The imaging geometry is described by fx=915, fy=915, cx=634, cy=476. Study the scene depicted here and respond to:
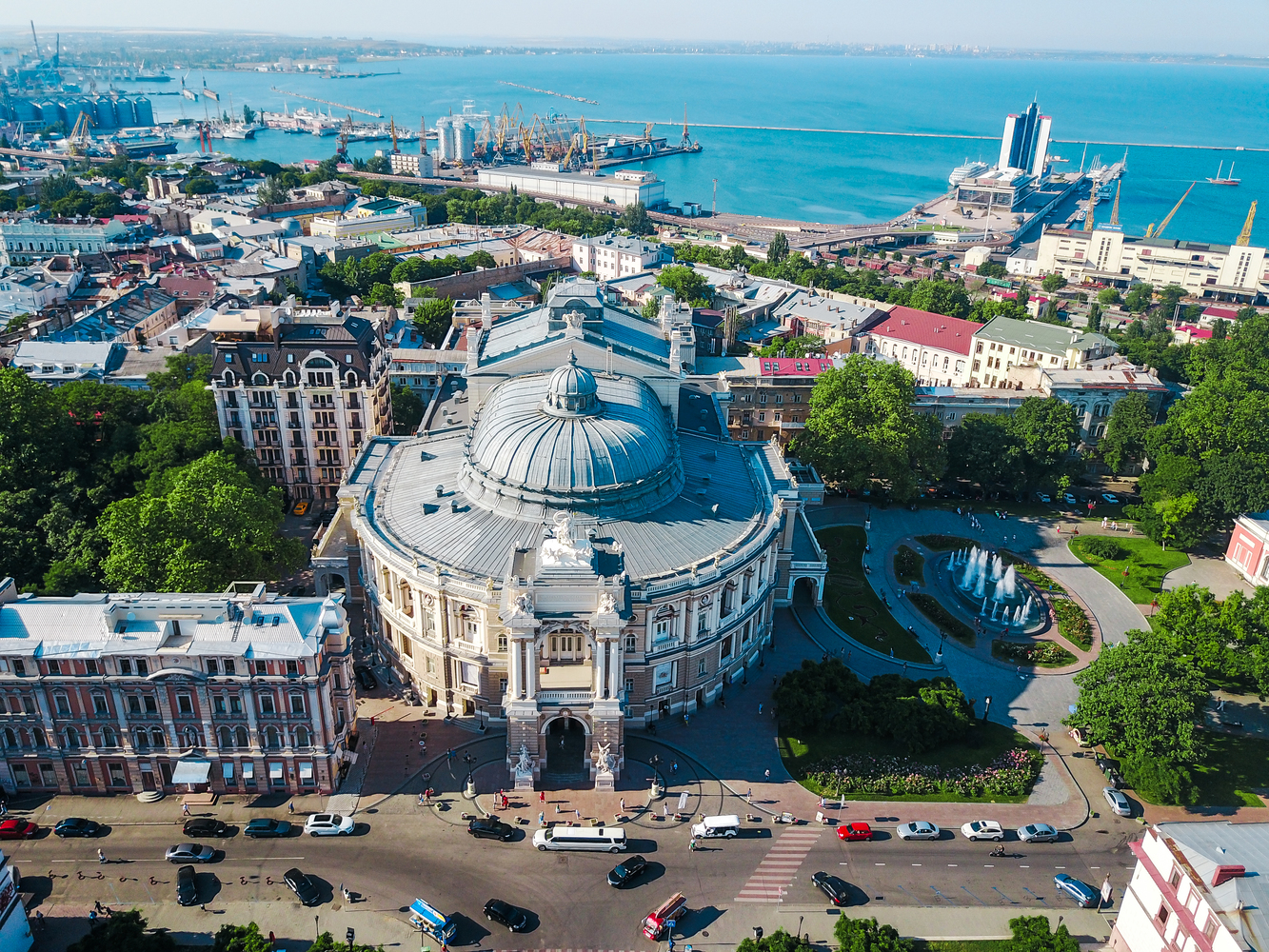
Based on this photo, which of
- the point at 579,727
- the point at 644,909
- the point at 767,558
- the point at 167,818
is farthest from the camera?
the point at 767,558

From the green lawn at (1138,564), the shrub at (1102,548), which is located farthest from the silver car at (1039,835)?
the shrub at (1102,548)

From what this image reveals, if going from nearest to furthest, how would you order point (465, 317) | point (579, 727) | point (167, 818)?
point (167, 818), point (579, 727), point (465, 317)

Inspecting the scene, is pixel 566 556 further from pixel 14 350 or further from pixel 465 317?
pixel 14 350

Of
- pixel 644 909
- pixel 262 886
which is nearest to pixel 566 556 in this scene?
pixel 644 909

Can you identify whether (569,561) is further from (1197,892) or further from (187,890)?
(1197,892)

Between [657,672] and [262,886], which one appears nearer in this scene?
[262,886]

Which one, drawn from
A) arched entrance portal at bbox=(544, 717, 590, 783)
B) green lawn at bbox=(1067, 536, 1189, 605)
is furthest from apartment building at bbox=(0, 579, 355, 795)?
green lawn at bbox=(1067, 536, 1189, 605)
